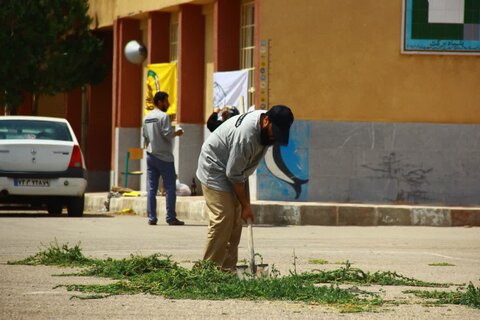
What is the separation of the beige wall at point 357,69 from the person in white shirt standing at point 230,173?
12109 millimetres

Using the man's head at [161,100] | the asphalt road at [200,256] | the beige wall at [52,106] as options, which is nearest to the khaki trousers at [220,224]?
the asphalt road at [200,256]

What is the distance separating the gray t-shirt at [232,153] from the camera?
37.1ft

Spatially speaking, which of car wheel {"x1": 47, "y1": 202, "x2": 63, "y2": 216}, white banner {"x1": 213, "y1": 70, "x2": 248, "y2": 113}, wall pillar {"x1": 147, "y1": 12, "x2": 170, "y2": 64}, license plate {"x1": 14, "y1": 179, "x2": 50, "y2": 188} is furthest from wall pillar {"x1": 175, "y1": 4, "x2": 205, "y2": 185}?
license plate {"x1": 14, "y1": 179, "x2": 50, "y2": 188}

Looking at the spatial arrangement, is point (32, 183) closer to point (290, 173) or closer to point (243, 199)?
point (290, 173)

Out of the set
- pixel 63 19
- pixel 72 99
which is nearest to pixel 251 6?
pixel 63 19

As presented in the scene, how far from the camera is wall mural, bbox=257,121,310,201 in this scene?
2383 cm

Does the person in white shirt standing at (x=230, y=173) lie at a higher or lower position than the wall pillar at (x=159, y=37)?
lower

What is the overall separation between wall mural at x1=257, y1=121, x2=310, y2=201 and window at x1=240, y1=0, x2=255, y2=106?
2.70m

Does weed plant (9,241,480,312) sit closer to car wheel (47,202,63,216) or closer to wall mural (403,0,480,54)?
car wheel (47,202,63,216)

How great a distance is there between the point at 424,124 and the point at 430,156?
57cm

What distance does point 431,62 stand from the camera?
24.0 metres

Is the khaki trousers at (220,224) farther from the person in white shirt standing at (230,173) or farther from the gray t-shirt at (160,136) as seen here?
the gray t-shirt at (160,136)

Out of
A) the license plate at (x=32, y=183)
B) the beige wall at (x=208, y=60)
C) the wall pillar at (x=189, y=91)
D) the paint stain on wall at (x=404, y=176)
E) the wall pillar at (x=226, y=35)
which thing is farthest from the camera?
the wall pillar at (x=189, y=91)

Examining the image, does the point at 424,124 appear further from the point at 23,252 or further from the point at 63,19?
the point at 63,19
